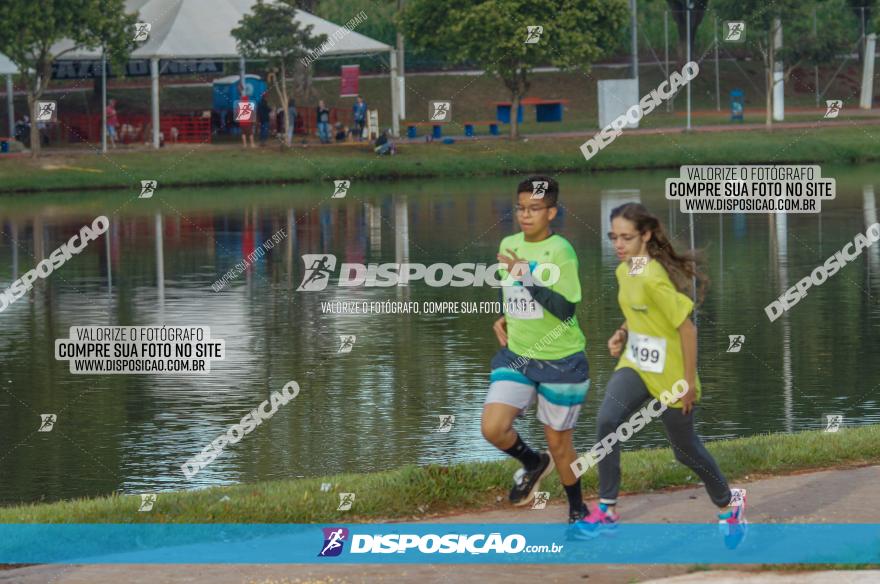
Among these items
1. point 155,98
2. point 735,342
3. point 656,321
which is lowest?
point 735,342

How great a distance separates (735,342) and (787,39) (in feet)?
144

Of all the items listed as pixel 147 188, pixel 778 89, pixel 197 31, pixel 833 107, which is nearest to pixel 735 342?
pixel 833 107

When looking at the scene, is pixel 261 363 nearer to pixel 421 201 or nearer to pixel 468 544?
pixel 468 544

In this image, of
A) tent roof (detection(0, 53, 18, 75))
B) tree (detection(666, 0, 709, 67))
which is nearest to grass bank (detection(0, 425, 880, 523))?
tent roof (detection(0, 53, 18, 75))

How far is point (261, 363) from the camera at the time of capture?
52.0 feet

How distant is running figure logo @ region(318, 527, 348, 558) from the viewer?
7.65 metres

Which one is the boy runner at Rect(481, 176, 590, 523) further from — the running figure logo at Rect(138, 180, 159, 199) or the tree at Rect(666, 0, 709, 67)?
the tree at Rect(666, 0, 709, 67)

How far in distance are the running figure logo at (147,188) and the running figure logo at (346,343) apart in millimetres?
23602

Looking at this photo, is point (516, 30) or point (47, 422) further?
point (516, 30)

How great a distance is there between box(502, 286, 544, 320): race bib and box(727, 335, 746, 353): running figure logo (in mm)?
8196

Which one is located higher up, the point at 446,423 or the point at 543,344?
the point at 543,344

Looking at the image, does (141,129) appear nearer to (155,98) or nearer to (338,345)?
(155,98)

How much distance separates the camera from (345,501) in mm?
8539

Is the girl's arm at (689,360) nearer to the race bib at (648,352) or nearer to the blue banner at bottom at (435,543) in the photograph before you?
the race bib at (648,352)
